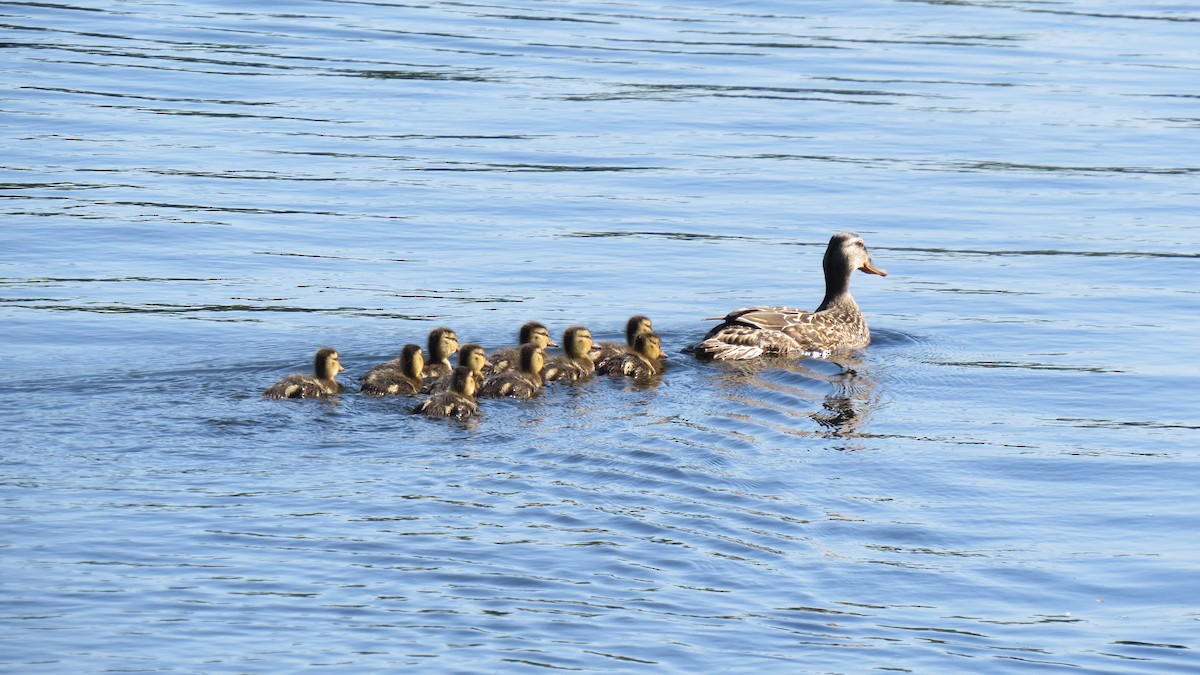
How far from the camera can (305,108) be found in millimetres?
18578

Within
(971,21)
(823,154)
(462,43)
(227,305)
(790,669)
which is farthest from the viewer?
(971,21)

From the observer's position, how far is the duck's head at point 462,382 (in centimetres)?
971

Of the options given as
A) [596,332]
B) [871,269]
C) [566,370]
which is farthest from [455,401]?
[871,269]

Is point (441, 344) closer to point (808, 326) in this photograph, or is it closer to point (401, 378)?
point (401, 378)

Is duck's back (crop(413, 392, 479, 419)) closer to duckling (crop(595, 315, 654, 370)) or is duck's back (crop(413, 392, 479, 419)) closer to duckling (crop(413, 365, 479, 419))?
duckling (crop(413, 365, 479, 419))

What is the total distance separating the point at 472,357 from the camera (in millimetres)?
10352

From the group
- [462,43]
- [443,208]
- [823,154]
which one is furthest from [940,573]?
[462,43]

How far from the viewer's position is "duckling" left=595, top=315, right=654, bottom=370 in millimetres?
10750

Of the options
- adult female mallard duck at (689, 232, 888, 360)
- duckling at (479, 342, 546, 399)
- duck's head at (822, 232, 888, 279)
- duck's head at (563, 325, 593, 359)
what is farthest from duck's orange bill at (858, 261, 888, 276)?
duckling at (479, 342, 546, 399)

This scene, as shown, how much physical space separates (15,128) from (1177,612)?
1239 centimetres

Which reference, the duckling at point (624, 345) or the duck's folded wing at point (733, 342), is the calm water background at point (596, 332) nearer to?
the duck's folded wing at point (733, 342)

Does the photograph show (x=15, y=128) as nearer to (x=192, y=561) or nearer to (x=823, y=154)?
(x=823, y=154)

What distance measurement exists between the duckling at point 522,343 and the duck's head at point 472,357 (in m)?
0.12

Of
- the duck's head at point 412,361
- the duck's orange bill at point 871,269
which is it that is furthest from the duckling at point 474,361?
the duck's orange bill at point 871,269
